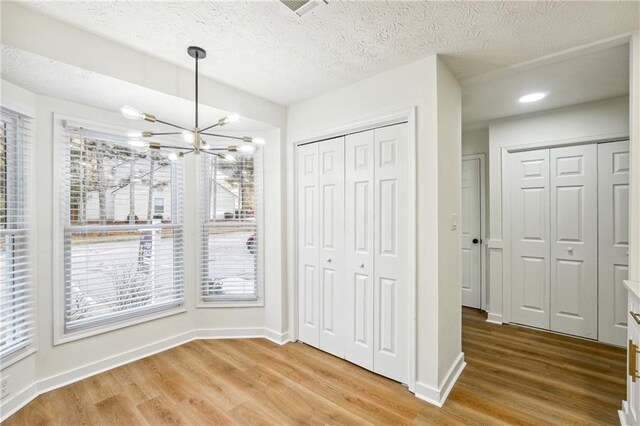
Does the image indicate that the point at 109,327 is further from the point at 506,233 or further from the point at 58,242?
the point at 506,233

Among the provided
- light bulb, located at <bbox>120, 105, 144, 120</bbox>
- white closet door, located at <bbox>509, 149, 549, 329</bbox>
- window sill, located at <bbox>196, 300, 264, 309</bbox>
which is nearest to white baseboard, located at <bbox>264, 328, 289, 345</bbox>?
window sill, located at <bbox>196, 300, 264, 309</bbox>

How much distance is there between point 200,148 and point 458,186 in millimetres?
2154

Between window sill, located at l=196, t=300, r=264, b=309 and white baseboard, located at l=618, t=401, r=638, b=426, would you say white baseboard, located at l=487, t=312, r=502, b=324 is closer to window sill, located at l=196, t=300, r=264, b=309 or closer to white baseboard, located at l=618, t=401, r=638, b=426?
white baseboard, located at l=618, t=401, r=638, b=426

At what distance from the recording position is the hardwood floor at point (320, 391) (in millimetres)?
1967

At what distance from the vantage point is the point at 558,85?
8.70 ft

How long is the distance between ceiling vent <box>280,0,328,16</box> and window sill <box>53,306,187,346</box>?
2.98 metres

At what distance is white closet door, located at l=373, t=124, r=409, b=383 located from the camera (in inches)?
92.0

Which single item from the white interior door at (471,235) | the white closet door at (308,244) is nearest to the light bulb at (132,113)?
the white closet door at (308,244)

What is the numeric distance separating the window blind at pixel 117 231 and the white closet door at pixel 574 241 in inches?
167

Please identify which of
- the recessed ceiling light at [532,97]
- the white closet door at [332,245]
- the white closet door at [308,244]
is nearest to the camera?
the white closet door at [332,245]

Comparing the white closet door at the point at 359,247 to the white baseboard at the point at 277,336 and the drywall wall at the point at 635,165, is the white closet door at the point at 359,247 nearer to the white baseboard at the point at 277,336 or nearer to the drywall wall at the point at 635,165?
the white baseboard at the point at 277,336

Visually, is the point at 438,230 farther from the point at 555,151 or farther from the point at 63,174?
the point at 63,174

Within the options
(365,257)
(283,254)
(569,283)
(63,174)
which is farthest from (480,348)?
(63,174)

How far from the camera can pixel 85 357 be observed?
2.47 metres
